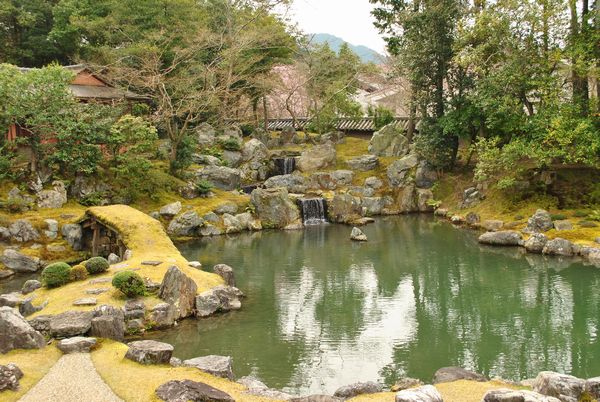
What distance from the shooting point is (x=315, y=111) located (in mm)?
50875

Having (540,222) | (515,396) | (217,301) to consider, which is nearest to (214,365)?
(217,301)

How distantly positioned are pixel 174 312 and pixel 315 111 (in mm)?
33750

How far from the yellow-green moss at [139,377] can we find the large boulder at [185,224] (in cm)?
2044

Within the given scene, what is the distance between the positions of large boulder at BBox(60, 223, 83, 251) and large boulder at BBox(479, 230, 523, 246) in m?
22.5

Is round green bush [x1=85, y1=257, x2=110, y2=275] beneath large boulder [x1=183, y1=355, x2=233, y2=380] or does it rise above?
above

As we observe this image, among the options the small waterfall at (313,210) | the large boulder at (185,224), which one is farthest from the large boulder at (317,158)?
the large boulder at (185,224)

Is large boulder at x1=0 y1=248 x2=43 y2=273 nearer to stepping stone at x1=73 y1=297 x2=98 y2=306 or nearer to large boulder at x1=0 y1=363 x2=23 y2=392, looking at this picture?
stepping stone at x1=73 y1=297 x2=98 y2=306

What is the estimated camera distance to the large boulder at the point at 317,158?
46.1 metres

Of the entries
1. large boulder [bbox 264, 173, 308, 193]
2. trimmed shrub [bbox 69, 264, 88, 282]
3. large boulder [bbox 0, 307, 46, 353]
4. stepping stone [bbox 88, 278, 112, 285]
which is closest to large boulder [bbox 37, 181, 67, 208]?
trimmed shrub [bbox 69, 264, 88, 282]

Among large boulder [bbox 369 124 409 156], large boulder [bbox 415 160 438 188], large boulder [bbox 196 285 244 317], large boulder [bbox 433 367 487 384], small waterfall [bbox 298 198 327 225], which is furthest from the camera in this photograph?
large boulder [bbox 369 124 409 156]

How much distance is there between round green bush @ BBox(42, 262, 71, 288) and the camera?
2095 cm

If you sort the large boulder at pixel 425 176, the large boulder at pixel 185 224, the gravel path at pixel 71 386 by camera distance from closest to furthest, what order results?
1. the gravel path at pixel 71 386
2. the large boulder at pixel 185 224
3. the large boulder at pixel 425 176

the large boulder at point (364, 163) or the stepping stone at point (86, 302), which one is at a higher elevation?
the large boulder at point (364, 163)

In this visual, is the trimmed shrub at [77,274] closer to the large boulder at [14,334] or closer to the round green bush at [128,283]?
the round green bush at [128,283]
